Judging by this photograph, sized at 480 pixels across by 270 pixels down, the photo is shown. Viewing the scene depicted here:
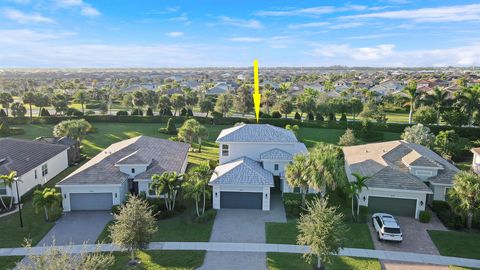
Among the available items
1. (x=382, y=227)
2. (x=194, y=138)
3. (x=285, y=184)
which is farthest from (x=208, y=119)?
(x=382, y=227)

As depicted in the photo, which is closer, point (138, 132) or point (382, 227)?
point (382, 227)

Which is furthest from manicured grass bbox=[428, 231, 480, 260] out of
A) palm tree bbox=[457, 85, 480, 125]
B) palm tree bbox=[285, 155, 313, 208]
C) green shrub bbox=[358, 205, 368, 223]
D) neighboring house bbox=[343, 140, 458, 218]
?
palm tree bbox=[457, 85, 480, 125]

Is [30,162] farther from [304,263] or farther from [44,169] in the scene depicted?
[304,263]

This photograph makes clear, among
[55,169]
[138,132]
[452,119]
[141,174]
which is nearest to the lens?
[141,174]

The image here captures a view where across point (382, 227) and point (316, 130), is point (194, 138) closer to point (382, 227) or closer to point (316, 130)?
point (316, 130)

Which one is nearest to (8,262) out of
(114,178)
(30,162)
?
(114,178)

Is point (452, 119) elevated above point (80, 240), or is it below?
above

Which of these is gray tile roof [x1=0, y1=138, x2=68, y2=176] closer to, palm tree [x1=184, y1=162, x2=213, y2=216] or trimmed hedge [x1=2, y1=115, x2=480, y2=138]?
palm tree [x1=184, y1=162, x2=213, y2=216]
